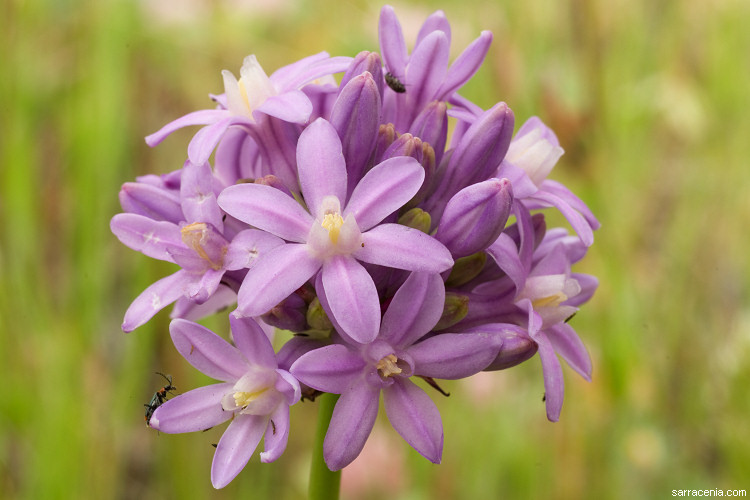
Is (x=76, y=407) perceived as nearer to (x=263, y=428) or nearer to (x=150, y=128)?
(x=263, y=428)

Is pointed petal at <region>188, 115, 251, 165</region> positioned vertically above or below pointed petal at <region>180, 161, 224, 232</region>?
above

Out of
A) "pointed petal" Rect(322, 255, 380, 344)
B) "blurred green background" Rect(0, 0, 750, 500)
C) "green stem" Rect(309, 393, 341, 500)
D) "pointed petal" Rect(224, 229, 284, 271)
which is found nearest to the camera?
"pointed petal" Rect(322, 255, 380, 344)

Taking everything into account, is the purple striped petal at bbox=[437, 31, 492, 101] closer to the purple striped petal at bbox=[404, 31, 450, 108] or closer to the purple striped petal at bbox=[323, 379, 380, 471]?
the purple striped petal at bbox=[404, 31, 450, 108]

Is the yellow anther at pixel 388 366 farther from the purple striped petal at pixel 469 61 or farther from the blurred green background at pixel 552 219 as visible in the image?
the blurred green background at pixel 552 219

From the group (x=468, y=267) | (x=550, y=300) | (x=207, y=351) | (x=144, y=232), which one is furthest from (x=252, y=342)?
(x=550, y=300)

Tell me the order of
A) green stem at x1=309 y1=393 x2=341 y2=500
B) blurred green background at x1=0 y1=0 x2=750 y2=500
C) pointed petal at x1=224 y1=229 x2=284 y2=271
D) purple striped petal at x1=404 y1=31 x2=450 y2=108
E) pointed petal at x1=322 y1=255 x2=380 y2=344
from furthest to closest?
1. blurred green background at x1=0 y1=0 x2=750 y2=500
2. purple striped petal at x1=404 y1=31 x2=450 y2=108
3. green stem at x1=309 y1=393 x2=341 y2=500
4. pointed petal at x1=224 y1=229 x2=284 y2=271
5. pointed petal at x1=322 y1=255 x2=380 y2=344

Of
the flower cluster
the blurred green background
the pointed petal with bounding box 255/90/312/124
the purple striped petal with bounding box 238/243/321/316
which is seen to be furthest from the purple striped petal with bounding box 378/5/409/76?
the blurred green background

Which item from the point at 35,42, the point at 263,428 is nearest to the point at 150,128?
the point at 35,42
